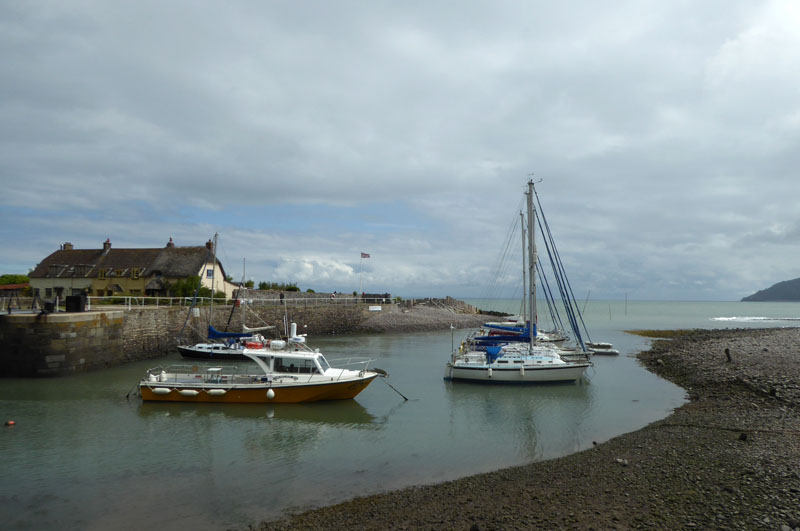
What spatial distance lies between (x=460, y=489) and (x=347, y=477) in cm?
321

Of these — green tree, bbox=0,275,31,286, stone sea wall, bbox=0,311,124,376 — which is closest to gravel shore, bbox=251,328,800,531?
stone sea wall, bbox=0,311,124,376

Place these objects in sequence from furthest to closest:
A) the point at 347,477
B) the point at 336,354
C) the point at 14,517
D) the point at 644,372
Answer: the point at 336,354 < the point at 644,372 < the point at 347,477 < the point at 14,517

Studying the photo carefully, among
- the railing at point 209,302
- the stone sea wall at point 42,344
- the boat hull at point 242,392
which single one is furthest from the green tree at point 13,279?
the boat hull at point 242,392

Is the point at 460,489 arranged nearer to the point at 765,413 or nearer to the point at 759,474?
the point at 759,474

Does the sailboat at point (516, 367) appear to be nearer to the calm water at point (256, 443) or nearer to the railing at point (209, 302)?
the calm water at point (256, 443)

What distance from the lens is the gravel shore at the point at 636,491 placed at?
987 cm

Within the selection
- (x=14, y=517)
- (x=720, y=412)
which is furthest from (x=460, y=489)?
(x=720, y=412)

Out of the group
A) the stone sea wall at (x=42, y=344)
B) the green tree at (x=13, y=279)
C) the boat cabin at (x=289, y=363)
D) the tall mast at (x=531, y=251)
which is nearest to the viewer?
the boat cabin at (x=289, y=363)

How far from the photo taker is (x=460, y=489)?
11852 mm

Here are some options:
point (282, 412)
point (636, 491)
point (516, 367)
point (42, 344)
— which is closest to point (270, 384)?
point (282, 412)

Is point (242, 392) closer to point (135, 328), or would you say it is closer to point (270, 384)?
point (270, 384)

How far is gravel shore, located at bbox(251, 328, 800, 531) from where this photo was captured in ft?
32.4

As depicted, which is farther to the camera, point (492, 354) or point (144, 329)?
point (144, 329)

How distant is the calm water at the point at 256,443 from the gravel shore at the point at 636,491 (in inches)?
48.8
